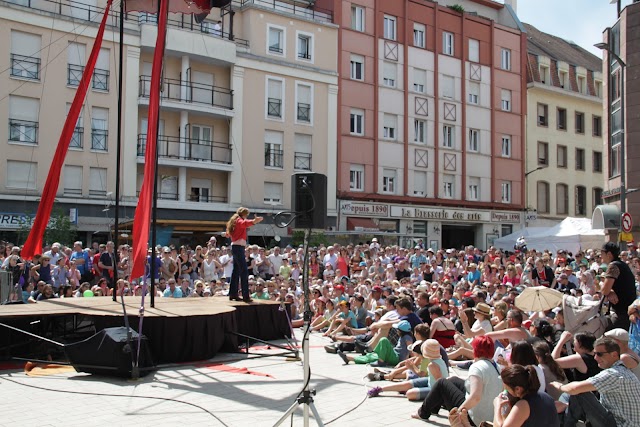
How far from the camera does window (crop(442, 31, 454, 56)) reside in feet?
133

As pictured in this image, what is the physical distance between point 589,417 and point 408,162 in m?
32.7

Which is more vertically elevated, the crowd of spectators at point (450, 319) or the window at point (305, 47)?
the window at point (305, 47)

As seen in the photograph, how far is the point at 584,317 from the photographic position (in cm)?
850

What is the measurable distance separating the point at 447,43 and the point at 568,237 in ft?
56.0

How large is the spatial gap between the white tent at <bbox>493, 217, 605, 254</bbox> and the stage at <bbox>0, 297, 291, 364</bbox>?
1930cm

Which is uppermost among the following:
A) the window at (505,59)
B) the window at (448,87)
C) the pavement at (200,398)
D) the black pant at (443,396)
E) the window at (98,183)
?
the window at (505,59)

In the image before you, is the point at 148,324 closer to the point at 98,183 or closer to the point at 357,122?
the point at 98,183

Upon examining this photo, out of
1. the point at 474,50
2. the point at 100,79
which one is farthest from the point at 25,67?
the point at 474,50

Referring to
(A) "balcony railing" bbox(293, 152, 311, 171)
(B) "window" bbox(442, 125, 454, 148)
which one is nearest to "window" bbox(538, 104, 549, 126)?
(B) "window" bbox(442, 125, 454, 148)

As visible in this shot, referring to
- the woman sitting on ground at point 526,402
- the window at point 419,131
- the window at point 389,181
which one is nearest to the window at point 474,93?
the window at point 419,131

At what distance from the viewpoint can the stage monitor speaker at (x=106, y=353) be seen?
9.36m

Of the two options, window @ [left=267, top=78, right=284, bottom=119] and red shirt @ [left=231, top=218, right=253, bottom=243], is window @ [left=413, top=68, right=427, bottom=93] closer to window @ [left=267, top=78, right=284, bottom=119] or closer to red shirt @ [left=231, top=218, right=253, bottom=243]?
window @ [left=267, top=78, right=284, bottom=119]

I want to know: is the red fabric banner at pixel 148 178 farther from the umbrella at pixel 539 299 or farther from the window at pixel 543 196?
the window at pixel 543 196

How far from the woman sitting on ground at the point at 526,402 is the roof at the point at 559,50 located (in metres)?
43.7
